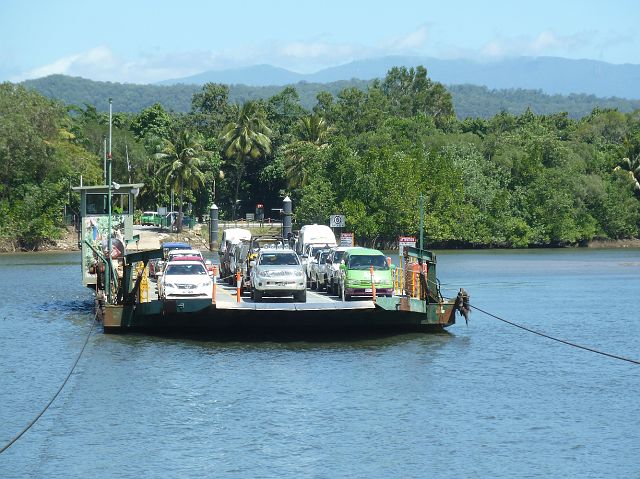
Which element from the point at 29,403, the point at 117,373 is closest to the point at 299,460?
the point at 29,403

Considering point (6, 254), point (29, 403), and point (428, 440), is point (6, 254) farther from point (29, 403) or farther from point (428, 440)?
point (428, 440)

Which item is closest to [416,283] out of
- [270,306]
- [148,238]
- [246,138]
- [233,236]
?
[270,306]

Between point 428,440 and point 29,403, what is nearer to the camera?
point 428,440

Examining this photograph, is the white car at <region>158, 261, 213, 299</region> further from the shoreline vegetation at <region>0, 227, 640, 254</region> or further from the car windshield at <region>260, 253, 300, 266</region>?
the shoreline vegetation at <region>0, 227, 640, 254</region>

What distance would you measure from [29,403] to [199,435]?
6.83 meters

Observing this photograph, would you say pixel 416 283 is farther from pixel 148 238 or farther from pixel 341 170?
pixel 341 170

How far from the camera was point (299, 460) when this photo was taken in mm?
26016

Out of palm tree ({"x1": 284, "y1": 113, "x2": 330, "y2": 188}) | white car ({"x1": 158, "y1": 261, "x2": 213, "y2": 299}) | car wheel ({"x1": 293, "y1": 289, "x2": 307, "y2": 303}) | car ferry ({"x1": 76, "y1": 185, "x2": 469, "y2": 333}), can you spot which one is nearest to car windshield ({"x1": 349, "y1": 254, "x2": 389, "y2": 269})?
car ferry ({"x1": 76, "y1": 185, "x2": 469, "y2": 333})

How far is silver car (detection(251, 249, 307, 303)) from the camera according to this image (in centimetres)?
4262

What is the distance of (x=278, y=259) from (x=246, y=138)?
273ft

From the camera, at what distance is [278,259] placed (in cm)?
4403

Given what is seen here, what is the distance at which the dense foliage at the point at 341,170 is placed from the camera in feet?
357

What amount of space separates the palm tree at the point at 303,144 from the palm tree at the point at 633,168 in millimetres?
34232

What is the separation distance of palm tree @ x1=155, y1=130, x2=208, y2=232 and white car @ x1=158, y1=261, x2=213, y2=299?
71676 millimetres
